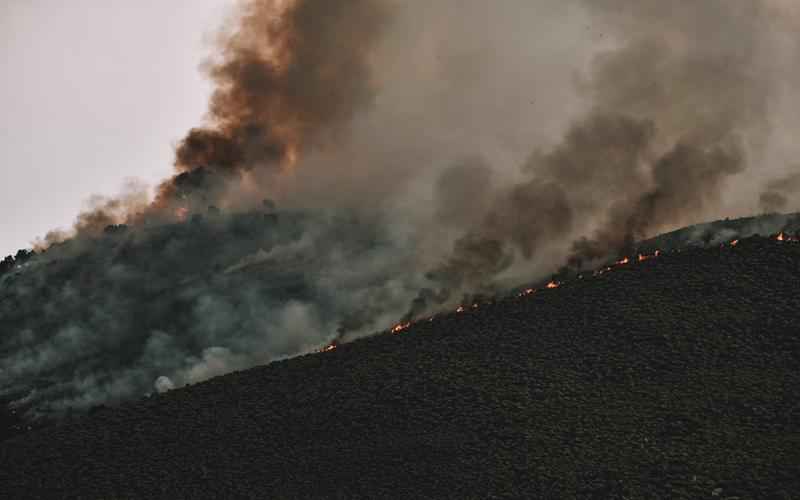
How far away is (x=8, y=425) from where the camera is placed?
5306 cm

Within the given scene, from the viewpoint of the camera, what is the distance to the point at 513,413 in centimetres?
3747

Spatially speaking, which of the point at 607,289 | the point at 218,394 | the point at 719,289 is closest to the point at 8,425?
Answer: the point at 218,394

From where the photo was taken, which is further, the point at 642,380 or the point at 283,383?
the point at 283,383

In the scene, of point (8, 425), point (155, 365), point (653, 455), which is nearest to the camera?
point (653, 455)

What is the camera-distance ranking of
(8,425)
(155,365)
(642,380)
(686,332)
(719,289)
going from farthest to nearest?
(155,365)
(8,425)
(719,289)
(686,332)
(642,380)

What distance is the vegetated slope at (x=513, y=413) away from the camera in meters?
32.9

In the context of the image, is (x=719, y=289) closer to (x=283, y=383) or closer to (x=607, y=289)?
(x=607, y=289)

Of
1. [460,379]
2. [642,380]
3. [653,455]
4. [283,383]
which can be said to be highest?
[283,383]

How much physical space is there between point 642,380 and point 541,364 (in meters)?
4.28

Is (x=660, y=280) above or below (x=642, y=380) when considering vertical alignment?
above

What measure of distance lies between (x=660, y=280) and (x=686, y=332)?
570cm

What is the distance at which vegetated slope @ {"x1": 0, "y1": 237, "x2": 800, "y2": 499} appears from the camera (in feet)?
108

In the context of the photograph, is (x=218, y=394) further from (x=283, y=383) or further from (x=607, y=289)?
(x=607, y=289)

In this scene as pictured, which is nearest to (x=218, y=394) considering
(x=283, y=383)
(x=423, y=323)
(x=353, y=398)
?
(x=283, y=383)
